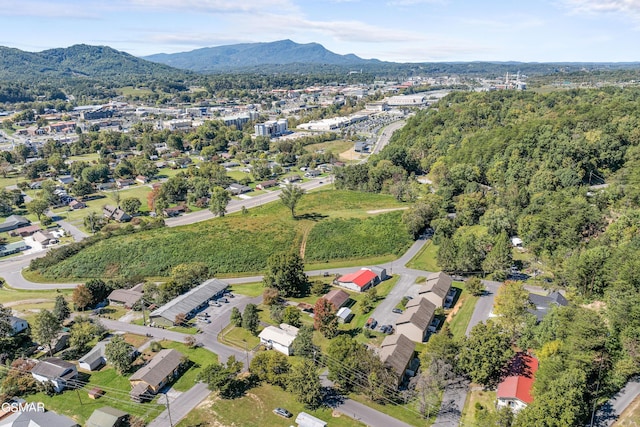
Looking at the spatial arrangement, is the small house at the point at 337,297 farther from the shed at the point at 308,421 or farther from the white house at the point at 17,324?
the white house at the point at 17,324

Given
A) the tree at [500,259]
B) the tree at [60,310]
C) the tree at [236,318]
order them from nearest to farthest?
the tree at [236,318], the tree at [60,310], the tree at [500,259]

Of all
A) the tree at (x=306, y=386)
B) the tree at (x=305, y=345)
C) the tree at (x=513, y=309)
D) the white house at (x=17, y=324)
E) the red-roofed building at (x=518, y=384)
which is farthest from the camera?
the white house at (x=17, y=324)

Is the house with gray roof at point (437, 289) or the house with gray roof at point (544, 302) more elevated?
the house with gray roof at point (544, 302)

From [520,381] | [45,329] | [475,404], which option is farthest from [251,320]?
[520,381]

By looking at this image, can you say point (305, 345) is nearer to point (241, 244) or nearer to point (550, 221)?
point (241, 244)

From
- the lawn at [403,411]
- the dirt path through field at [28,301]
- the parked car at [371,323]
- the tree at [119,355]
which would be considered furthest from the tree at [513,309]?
the dirt path through field at [28,301]

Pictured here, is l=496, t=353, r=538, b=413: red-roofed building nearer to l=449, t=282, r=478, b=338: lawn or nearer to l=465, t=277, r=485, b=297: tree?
l=449, t=282, r=478, b=338: lawn
